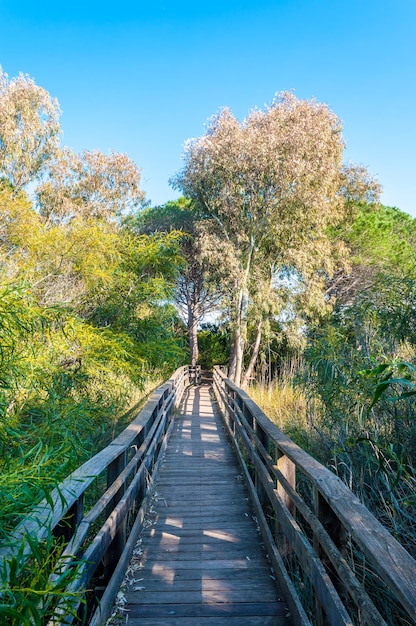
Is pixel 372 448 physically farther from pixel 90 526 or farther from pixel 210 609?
pixel 90 526

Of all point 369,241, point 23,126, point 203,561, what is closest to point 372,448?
point 203,561

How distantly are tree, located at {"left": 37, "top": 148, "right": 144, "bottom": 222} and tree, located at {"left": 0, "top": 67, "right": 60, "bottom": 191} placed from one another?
1.35 meters

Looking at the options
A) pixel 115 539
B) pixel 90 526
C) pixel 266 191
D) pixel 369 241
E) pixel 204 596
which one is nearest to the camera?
pixel 204 596

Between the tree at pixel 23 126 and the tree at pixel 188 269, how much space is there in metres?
4.64

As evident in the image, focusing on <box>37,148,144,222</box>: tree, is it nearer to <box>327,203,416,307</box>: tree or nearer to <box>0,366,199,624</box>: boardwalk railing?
<box>327,203,416,307</box>: tree

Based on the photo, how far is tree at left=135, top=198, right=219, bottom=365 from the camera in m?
16.7

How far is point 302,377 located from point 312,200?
31.0 feet

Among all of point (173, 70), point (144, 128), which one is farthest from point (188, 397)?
point (173, 70)

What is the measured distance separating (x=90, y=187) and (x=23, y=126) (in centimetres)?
462

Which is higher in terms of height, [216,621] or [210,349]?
[210,349]

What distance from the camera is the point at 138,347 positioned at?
23.2 ft

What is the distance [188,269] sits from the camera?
18.1 metres

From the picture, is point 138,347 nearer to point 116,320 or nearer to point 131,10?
point 116,320

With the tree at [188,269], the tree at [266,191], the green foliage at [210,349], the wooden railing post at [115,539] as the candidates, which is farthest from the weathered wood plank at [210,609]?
the green foliage at [210,349]
